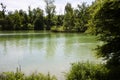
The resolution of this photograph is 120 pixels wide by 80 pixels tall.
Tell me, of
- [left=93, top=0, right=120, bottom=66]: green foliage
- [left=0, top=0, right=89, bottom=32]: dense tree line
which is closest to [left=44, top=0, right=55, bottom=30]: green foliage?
[left=0, top=0, right=89, bottom=32]: dense tree line

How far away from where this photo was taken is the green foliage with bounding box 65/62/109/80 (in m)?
7.46

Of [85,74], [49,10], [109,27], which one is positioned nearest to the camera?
[85,74]

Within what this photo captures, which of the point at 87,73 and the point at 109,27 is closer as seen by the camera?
the point at 87,73

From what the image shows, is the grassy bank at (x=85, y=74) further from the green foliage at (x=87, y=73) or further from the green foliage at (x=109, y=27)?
the green foliage at (x=109, y=27)

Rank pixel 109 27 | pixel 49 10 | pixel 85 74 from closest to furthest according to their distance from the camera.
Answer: pixel 85 74 < pixel 109 27 < pixel 49 10

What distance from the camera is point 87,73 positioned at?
7730 mm

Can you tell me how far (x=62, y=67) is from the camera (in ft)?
43.9

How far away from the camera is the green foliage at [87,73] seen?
7.46m

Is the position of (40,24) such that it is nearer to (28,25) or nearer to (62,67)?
(28,25)

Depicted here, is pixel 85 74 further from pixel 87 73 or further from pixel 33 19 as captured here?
pixel 33 19

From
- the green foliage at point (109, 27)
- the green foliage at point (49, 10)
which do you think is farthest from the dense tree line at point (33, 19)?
the green foliage at point (109, 27)

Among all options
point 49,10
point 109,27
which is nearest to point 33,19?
point 49,10

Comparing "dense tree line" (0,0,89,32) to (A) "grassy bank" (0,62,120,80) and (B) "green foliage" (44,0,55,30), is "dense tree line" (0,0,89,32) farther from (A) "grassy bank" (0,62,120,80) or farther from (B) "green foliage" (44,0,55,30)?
(A) "grassy bank" (0,62,120,80)

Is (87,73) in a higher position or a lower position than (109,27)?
lower
